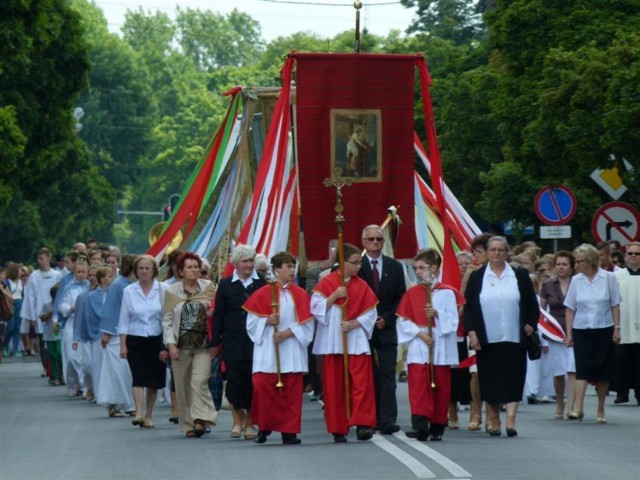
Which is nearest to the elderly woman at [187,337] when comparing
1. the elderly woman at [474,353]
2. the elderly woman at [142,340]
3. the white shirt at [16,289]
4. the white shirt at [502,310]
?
the elderly woman at [142,340]

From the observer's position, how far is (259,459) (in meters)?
15.7

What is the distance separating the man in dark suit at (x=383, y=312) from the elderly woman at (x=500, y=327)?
2.30 ft

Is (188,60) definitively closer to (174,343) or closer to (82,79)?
(82,79)

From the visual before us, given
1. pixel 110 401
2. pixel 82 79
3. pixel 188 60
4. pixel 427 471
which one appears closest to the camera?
pixel 427 471

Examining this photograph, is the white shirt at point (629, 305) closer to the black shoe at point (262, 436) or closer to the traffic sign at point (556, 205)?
the traffic sign at point (556, 205)

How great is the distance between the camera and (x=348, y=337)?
1759cm

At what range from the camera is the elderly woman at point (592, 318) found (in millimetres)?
19875

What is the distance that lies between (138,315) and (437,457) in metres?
5.54

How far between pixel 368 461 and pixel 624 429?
4285 millimetres

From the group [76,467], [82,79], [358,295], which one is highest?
[82,79]

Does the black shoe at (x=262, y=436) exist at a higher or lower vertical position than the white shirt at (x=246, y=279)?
lower

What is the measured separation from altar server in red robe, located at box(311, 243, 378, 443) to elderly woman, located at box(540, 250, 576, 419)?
3.52m

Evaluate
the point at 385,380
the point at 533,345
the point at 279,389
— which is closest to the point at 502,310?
the point at 533,345

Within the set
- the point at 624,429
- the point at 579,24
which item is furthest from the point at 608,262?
the point at 579,24
